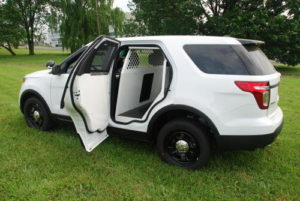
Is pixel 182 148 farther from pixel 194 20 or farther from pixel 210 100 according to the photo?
pixel 194 20

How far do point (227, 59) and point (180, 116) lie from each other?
0.95 m

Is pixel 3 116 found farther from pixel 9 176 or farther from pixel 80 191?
pixel 80 191

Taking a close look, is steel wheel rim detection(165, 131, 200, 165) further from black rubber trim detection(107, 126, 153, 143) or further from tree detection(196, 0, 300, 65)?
tree detection(196, 0, 300, 65)

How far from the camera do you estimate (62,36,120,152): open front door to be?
3.44m

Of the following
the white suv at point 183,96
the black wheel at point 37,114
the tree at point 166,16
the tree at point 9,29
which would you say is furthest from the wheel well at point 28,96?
the tree at point 9,29

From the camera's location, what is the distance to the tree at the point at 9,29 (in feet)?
106

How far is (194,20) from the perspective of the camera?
21.8m

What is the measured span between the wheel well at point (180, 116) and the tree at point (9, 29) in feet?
110

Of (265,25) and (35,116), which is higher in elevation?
(265,25)

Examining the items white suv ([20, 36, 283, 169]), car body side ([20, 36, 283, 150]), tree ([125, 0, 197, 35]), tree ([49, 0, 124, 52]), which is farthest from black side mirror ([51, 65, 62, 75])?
tree ([49, 0, 124, 52])

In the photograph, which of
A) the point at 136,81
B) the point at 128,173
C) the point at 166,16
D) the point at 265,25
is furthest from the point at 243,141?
the point at 166,16

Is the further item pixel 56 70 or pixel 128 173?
pixel 56 70

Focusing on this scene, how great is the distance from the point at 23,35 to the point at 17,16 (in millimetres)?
2388

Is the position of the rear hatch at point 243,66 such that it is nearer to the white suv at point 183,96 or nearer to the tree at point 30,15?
the white suv at point 183,96
